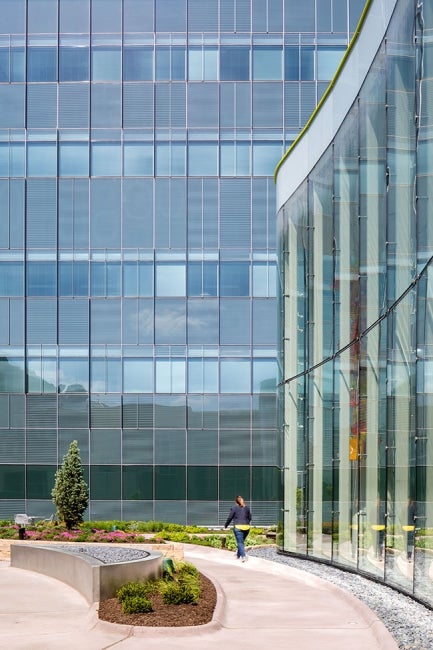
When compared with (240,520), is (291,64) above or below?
above

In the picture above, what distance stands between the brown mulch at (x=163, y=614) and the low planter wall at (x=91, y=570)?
1.58 feet

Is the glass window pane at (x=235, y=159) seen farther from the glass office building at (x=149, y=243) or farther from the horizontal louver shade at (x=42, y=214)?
the horizontal louver shade at (x=42, y=214)

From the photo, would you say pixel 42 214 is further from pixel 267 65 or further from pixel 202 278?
pixel 267 65

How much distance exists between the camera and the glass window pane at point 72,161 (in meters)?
44.0

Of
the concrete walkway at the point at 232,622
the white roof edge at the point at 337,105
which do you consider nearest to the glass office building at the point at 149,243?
the white roof edge at the point at 337,105

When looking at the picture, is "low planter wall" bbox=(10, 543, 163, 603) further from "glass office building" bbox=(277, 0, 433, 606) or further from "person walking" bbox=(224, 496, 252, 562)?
"person walking" bbox=(224, 496, 252, 562)

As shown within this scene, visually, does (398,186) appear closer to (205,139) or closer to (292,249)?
(292,249)

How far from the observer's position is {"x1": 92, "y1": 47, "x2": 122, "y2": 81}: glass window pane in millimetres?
44250

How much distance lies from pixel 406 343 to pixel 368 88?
5.20 metres

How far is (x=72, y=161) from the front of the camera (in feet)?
145

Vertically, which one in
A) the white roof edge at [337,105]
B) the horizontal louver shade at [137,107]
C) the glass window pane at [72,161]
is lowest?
the white roof edge at [337,105]

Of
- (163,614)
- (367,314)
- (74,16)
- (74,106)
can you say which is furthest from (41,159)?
(163,614)

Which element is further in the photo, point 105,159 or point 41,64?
point 41,64

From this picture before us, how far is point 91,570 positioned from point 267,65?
3010 centimetres
